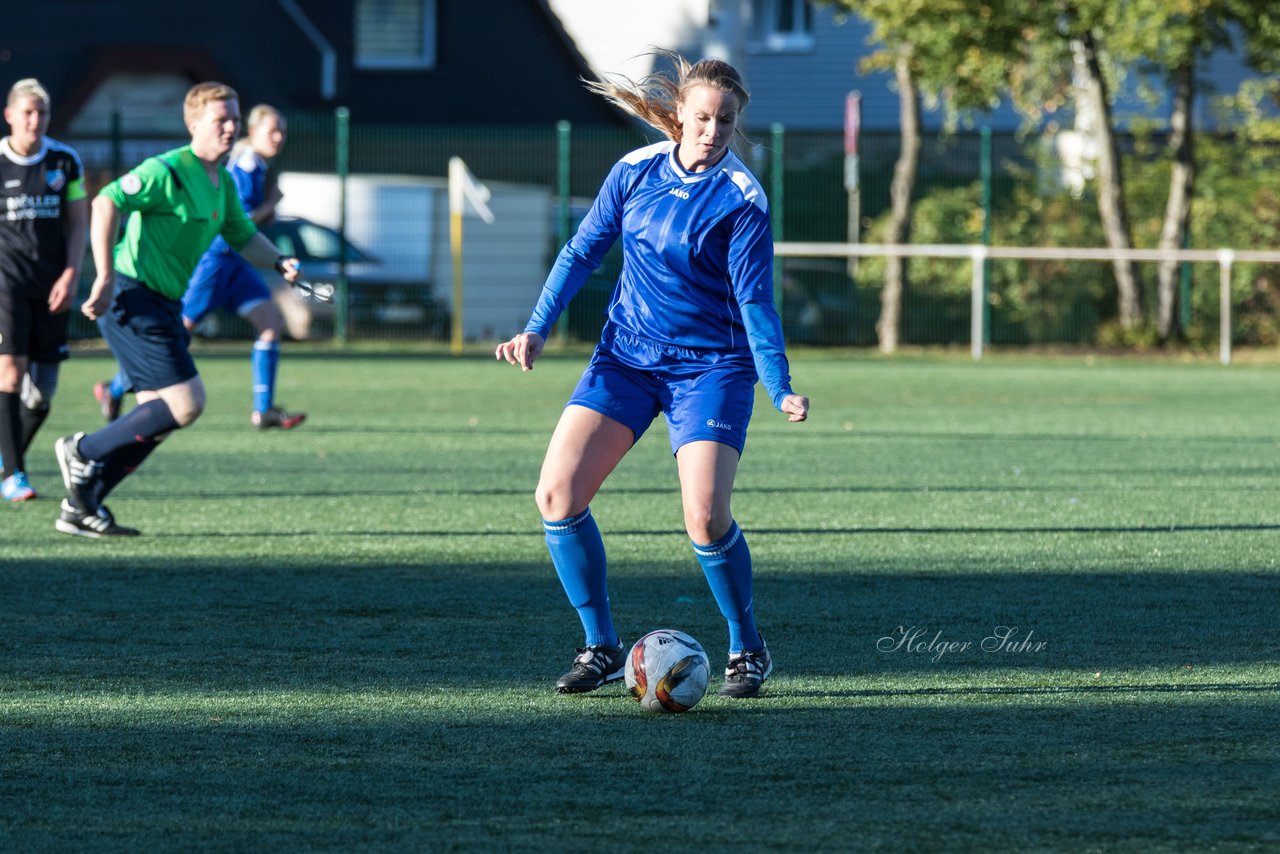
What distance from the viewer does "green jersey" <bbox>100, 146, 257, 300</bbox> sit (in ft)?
28.3

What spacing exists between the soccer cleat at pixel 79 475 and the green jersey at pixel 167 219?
0.79m

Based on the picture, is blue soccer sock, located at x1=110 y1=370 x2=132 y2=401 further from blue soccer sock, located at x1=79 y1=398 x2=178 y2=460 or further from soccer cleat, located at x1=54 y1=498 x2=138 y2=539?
blue soccer sock, located at x1=79 y1=398 x2=178 y2=460

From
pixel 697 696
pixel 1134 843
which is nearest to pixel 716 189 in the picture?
pixel 697 696

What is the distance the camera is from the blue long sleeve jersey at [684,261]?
5539mm

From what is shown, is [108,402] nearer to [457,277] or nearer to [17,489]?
[17,489]

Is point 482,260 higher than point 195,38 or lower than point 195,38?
lower

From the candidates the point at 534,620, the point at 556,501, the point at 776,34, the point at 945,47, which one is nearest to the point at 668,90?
the point at 556,501

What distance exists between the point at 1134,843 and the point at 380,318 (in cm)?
2144

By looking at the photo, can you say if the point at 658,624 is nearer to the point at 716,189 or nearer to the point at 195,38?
the point at 716,189

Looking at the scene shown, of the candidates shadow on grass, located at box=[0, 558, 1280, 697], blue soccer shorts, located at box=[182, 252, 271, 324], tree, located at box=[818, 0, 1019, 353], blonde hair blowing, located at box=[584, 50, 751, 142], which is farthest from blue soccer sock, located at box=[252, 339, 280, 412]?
tree, located at box=[818, 0, 1019, 353]

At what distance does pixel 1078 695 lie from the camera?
5496 millimetres

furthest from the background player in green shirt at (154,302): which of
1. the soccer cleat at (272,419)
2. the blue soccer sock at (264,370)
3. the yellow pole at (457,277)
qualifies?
the yellow pole at (457,277)

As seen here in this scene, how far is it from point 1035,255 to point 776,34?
699 inches

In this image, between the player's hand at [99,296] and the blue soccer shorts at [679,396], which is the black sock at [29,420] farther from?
the blue soccer shorts at [679,396]
